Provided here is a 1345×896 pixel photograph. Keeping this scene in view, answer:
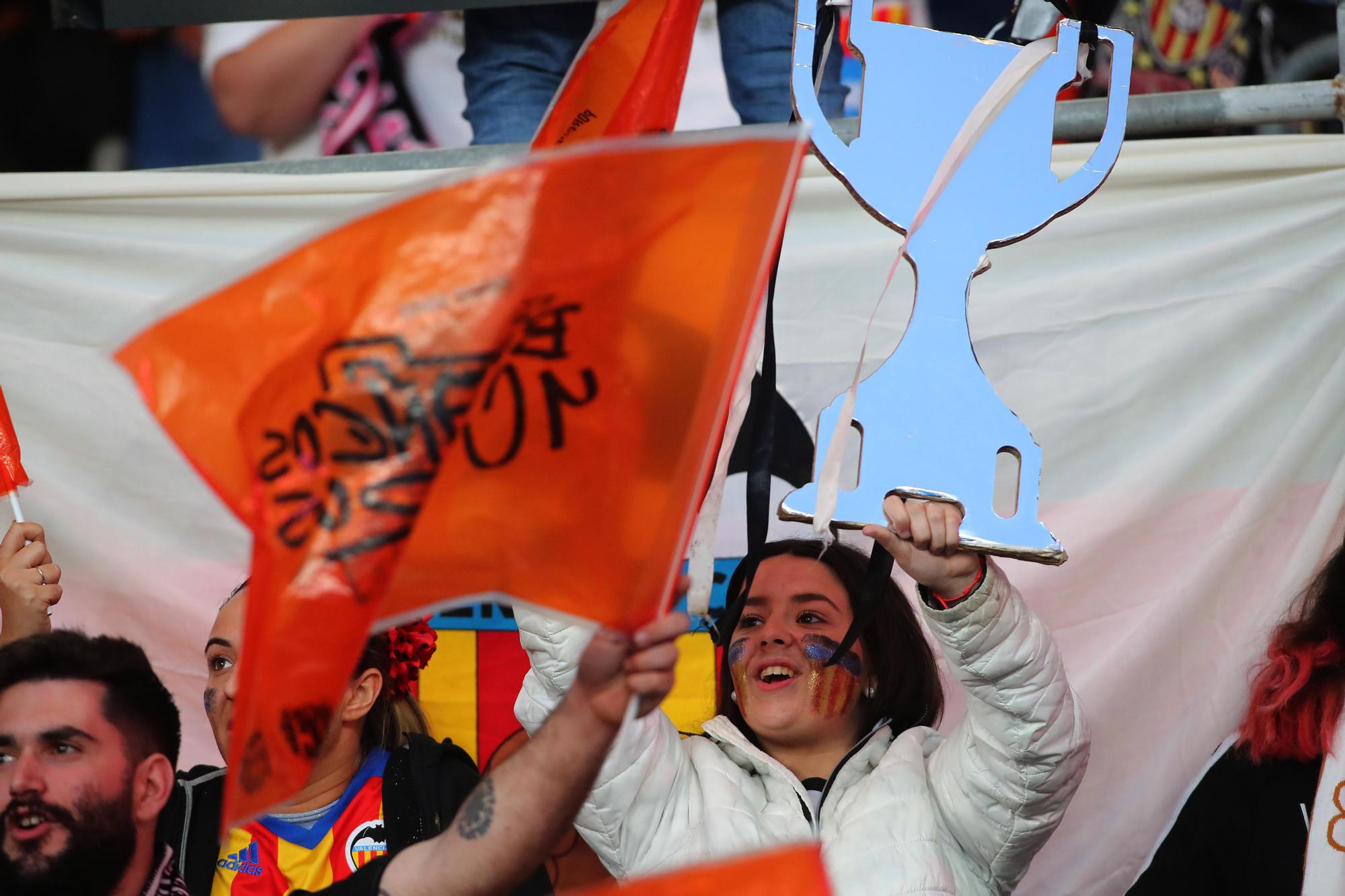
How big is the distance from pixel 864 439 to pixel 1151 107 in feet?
3.32

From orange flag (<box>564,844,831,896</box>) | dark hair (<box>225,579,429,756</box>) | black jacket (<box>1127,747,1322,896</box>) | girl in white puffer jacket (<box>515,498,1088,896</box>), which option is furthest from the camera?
dark hair (<box>225,579,429,756</box>)

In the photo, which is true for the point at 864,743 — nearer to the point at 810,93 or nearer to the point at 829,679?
the point at 829,679

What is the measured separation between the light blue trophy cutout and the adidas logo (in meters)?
0.96

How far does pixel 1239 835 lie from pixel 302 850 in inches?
50.5

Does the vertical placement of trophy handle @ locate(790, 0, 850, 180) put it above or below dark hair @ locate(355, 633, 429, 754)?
above

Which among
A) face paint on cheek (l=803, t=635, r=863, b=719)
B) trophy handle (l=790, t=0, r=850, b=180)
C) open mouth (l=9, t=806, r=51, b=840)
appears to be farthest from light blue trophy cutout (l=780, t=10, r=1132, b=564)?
open mouth (l=9, t=806, r=51, b=840)

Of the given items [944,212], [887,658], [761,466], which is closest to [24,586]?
[761,466]

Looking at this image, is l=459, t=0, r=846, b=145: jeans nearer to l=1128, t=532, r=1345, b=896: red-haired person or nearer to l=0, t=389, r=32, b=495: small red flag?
l=0, t=389, r=32, b=495: small red flag

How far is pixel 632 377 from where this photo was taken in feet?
4.64

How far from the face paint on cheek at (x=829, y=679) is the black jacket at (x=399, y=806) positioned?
0.49 metres

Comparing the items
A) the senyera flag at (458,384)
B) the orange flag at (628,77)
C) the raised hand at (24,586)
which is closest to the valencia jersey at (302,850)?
the raised hand at (24,586)

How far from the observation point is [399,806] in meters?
2.15

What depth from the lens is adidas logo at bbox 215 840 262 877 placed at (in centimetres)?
211

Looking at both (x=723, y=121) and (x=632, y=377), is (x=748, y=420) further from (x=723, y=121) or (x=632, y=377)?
(x=632, y=377)
